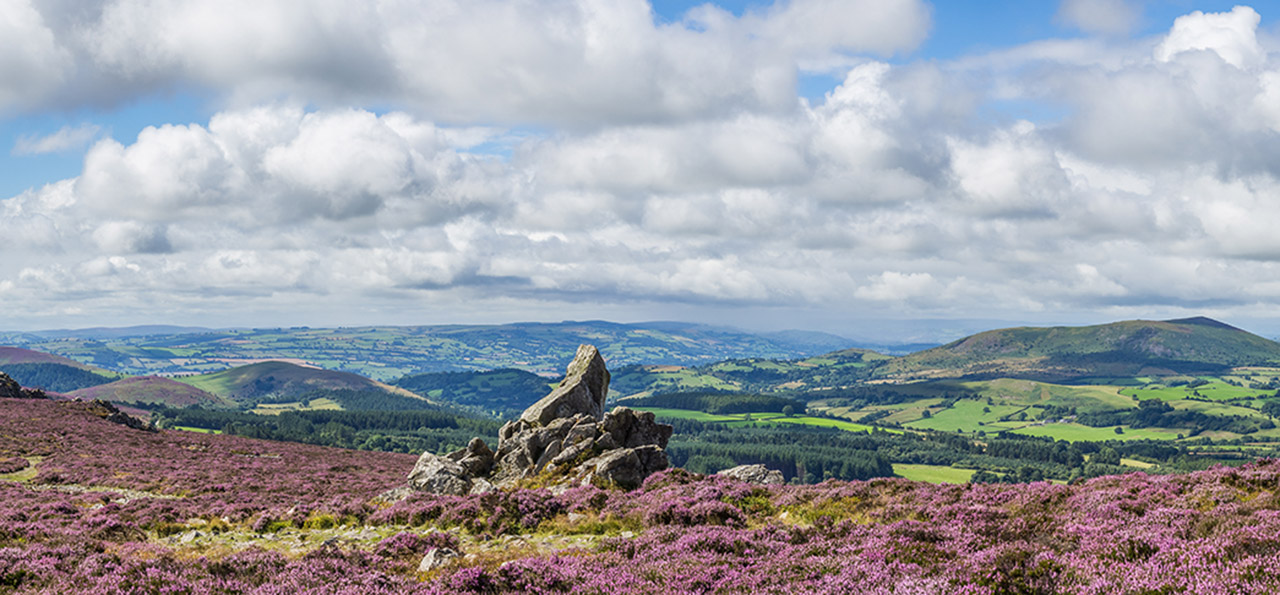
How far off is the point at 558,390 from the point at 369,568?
37367 mm

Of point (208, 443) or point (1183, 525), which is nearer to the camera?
point (1183, 525)

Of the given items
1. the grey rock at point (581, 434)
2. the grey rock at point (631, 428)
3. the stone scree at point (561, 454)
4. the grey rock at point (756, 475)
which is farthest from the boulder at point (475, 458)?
the grey rock at point (756, 475)

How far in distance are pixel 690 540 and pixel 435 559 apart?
7.58 m

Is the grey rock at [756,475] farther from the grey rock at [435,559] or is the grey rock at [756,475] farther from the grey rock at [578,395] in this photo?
the grey rock at [435,559]

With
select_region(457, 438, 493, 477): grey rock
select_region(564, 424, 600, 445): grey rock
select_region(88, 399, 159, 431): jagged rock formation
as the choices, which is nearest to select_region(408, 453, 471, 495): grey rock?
select_region(457, 438, 493, 477): grey rock

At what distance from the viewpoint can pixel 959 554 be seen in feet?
47.5

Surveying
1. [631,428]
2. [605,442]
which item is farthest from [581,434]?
[631,428]

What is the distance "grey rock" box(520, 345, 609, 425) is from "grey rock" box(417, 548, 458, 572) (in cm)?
2924

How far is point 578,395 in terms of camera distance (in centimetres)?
5419

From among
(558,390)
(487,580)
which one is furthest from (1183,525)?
(558,390)

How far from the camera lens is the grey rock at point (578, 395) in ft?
170

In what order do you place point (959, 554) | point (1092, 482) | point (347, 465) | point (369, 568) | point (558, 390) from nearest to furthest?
point (959, 554), point (369, 568), point (1092, 482), point (558, 390), point (347, 465)

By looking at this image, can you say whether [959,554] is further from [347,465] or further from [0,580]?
[347,465]

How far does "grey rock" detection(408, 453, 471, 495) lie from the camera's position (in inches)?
1496
